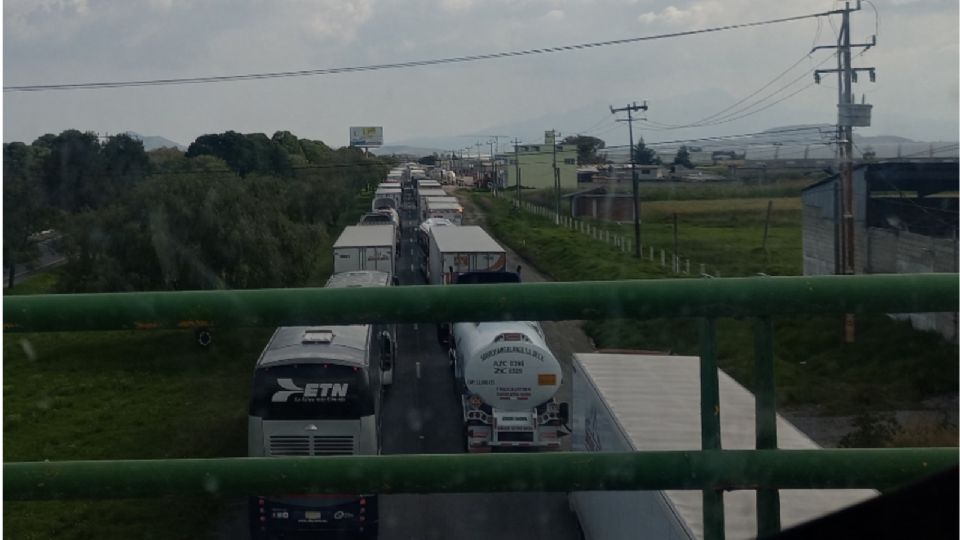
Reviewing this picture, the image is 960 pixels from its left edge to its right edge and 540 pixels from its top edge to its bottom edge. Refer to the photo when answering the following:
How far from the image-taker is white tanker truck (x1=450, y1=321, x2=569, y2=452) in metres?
7.98

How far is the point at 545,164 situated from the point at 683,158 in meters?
12.1

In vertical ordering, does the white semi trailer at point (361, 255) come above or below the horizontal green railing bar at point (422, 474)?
below

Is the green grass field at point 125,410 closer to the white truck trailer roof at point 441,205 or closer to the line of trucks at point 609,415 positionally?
the line of trucks at point 609,415

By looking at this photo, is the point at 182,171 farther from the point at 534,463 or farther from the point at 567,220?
the point at 534,463

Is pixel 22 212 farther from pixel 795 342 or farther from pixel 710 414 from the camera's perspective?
pixel 710 414

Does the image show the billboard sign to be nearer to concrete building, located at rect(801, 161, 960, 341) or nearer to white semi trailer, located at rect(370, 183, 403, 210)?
white semi trailer, located at rect(370, 183, 403, 210)

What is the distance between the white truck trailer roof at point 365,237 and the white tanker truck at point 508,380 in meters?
10.2

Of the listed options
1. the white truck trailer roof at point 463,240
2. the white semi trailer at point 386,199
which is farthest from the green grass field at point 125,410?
the white semi trailer at point 386,199

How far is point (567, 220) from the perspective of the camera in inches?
1175

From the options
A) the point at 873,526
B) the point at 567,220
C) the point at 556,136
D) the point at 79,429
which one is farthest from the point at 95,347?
the point at 556,136

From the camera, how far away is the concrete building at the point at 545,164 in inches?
1583

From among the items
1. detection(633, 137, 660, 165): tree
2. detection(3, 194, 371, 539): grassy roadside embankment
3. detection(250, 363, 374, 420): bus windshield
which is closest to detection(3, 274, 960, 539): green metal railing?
detection(3, 194, 371, 539): grassy roadside embankment

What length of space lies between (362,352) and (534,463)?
211 inches

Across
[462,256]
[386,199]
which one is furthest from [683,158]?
[462,256]
